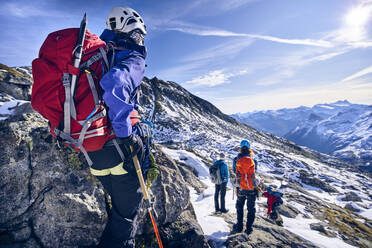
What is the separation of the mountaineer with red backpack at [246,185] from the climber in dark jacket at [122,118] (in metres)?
4.89

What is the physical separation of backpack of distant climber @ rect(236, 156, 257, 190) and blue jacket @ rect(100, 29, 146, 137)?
5.52m

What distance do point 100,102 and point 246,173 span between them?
6.15 m

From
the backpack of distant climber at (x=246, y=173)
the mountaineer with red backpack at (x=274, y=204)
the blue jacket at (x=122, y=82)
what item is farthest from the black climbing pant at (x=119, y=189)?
the mountaineer with red backpack at (x=274, y=204)

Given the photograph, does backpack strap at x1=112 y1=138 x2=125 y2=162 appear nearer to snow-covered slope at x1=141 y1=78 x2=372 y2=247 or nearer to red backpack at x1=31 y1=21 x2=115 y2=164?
red backpack at x1=31 y1=21 x2=115 y2=164

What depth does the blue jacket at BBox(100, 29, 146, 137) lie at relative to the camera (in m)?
2.51

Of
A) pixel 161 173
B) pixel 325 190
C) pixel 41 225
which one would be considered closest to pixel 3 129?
pixel 41 225

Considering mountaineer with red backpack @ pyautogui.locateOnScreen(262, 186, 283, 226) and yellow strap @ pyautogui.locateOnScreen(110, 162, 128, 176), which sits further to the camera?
mountaineer with red backpack @ pyautogui.locateOnScreen(262, 186, 283, 226)

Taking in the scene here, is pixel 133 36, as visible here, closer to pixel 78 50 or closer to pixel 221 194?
pixel 78 50

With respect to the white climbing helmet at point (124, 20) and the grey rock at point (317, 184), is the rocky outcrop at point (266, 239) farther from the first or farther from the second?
the grey rock at point (317, 184)

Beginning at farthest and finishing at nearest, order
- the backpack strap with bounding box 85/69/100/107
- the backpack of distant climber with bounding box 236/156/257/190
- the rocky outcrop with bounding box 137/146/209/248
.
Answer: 1. the backpack of distant climber with bounding box 236/156/257/190
2. the rocky outcrop with bounding box 137/146/209/248
3. the backpack strap with bounding box 85/69/100/107

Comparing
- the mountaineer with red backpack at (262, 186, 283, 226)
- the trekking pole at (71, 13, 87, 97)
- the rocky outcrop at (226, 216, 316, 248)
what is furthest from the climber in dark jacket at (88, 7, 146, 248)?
the mountaineer with red backpack at (262, 186, 283, 226)

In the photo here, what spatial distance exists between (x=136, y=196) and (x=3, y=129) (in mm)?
3720

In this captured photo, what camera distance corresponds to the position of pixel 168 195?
6.01m

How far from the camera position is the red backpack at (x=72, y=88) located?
2.52 m
